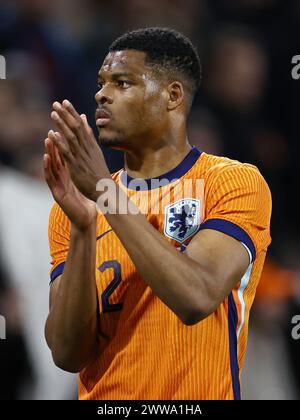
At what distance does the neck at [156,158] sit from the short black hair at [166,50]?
27 cm

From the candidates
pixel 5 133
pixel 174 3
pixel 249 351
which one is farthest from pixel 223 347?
A: pixel 174 3

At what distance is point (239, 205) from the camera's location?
3057 millimetres

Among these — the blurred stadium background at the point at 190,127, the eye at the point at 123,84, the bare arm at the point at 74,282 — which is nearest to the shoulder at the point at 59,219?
the bare arm at the point at 74,282

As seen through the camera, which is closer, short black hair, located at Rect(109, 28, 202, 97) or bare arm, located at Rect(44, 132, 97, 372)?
bare arm, located at Rect(44, 132, 97, 372)

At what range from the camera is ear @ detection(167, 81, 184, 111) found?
133 inches

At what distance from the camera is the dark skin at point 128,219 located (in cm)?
272

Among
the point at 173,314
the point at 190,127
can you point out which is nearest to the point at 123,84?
the point at 173,314

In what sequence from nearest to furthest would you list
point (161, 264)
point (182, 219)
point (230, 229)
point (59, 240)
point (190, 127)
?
point (161, 264) < point (230, 229) < point (182, 219) < point (59, 240) < point (190, 127)

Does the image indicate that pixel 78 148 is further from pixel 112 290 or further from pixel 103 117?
pixel 112 290

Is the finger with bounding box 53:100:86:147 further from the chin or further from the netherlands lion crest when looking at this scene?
the netherlands lion crest

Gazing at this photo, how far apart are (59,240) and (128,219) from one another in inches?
28.1

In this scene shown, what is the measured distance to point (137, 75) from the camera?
128 inches

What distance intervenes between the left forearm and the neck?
0.59 metres

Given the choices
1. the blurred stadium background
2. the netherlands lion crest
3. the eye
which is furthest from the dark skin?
the blurred stadium background
